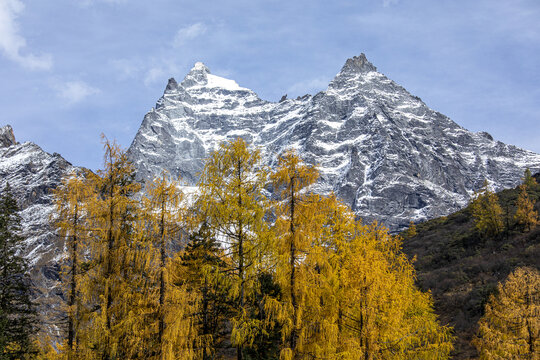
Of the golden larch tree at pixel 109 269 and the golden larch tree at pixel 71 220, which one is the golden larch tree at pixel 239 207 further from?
the golden larch tree at pixel 71 220

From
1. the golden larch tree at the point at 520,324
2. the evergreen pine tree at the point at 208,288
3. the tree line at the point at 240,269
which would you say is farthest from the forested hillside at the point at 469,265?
the tree line at the point at 240,269

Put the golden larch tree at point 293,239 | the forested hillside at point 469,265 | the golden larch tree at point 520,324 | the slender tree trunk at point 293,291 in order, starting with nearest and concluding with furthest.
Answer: the golden larch tree at point 293,239, the slender tree trunk at point 293,291, the golden larch tree at point 520,324, the forested hillside at point 469,265

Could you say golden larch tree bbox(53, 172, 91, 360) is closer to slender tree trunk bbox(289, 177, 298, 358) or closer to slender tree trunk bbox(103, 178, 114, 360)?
slender tree trunk bbox(103, 178, 114, 360)

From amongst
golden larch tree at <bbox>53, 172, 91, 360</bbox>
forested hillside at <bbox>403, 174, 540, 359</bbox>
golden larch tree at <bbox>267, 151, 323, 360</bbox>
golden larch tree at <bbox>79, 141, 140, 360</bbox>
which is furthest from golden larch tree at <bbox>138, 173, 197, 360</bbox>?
forested hillside at <bbox>403, 174, 540, 359</bbox>

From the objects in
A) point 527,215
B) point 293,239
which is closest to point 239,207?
point 293,239

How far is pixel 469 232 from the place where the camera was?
5247 centimetres

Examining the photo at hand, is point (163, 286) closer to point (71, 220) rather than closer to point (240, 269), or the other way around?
point (240, 269)

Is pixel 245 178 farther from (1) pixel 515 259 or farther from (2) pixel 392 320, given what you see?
(1) pixel 515 259

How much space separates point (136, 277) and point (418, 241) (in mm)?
59912

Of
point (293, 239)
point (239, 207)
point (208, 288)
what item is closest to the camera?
point (239, 207)

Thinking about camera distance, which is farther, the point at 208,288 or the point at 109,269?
the point at 208,288

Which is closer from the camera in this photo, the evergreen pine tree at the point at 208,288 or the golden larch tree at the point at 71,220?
the evergreen pine tree at the point at 208,288

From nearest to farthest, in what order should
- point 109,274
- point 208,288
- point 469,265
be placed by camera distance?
1. point 109,274
2. point 208,288
3. point 469,265

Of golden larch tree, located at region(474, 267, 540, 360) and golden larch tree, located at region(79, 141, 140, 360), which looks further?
golden larch tree, located at region(474, 267, 540, 360)
